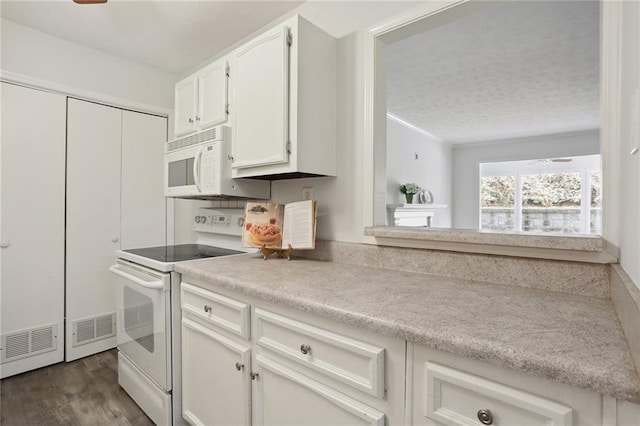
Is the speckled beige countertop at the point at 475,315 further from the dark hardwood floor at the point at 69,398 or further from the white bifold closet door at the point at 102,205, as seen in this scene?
the white bifold closet door at the point at 102,205

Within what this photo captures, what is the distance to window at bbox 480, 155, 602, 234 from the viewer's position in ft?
18.6

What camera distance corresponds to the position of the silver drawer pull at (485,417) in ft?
2.31

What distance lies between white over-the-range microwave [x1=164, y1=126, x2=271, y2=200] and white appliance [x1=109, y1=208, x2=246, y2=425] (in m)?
0.44

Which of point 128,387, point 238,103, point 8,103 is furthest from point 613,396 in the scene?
point 8,103

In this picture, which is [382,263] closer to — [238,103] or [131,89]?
[238,103]

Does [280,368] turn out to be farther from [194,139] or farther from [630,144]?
[194,139]

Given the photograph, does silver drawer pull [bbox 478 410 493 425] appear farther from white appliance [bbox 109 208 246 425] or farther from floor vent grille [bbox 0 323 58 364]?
floor vent grille [bbox 0 323 58 364]

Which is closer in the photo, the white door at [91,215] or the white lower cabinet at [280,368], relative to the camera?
the white lower cabinet at [280,368]

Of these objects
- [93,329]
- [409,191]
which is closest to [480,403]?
[93,329]

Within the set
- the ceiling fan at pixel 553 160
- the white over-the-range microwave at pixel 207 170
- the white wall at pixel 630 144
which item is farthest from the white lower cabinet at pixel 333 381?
the ceiling fan at pixel 553 160

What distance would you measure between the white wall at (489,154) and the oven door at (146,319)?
613 centimetres

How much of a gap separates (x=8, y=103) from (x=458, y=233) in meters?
2.82

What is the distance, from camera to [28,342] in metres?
2.22

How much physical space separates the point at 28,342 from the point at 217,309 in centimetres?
180
